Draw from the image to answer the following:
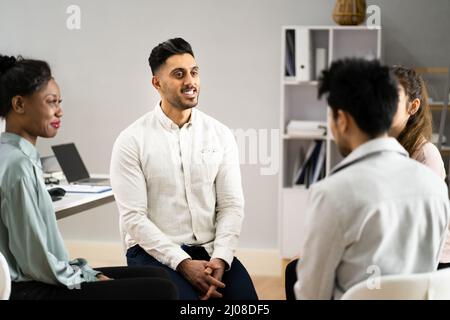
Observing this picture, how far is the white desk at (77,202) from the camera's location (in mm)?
2968

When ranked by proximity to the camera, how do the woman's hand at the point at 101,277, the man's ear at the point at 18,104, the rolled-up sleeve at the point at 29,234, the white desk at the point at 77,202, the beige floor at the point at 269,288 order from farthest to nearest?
the beige floor at the point at 269,288 < the white desk at the point at 77,202 < the woman's hand at the point at 101,277 < the man's ear at the point at 18,104 < the rolled-up sleeve at the point at 29,234

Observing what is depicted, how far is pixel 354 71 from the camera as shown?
150 cm

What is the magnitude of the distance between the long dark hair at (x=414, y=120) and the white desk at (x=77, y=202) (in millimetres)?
1457

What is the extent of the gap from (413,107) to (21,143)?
127 centimetres

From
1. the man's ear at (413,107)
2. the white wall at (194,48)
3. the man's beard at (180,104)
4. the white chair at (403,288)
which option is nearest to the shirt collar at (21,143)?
the man's beard at (180,104)

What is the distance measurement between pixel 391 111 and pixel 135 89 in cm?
309

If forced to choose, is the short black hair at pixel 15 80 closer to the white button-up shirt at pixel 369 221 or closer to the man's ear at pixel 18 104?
the man's ear at pixel 18 104

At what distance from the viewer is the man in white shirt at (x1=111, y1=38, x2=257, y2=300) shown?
2307mm

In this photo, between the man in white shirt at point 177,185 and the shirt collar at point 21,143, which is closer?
the shirt collar at point 21,143

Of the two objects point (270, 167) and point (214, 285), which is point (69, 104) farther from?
point (214, 285)

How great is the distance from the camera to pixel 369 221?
4.69 feet

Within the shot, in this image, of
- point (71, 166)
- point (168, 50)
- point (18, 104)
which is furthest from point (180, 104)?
point (71, 166)

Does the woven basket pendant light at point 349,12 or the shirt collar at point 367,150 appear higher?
the woven basket pendant light at point 349,12

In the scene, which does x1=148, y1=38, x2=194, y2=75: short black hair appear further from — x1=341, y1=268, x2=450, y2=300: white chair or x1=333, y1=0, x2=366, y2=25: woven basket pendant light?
x1=333, y1=0, x2=366, y2=25: woven basket pendant light
